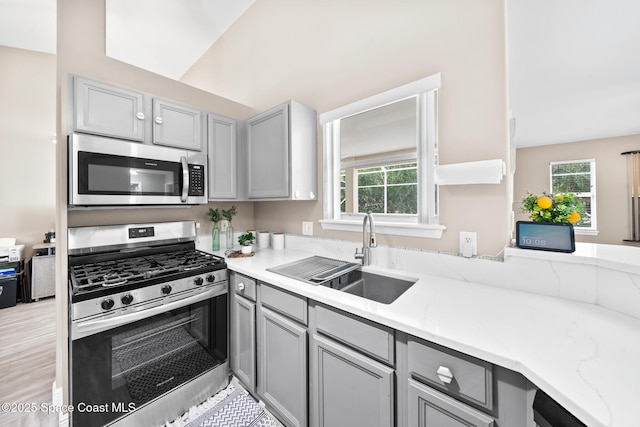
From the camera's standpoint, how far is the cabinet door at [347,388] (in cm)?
95

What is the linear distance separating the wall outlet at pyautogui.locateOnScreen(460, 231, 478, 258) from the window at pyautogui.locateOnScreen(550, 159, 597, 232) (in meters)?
4.35

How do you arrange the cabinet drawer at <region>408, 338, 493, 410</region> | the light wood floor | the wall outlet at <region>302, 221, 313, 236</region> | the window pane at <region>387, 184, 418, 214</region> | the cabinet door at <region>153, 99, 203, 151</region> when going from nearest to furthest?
the cabinet drawer at <region>408, 338, 493, 410</region>
the light wood floor
the window pane at <region>387, 184, 418, 214</region>
the cabinet door at <region>153, 99, 203, 151</region>
the wall outlet at <region>302, 221, 313, 236</region>

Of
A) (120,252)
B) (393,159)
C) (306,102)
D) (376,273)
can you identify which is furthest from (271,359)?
(306,102)

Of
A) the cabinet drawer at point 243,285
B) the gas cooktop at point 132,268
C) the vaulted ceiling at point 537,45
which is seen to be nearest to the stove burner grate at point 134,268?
the gas cooktop at point 132,268

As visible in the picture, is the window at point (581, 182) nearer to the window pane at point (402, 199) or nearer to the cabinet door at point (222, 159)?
the window pane at point (402, 199)

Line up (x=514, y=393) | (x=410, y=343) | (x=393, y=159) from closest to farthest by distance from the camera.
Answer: (x=514, y=393) → (x=410, y=343) → (x=393, y=159)

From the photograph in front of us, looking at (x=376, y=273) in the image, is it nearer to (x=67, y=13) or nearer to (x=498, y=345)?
(x=498, y=345)

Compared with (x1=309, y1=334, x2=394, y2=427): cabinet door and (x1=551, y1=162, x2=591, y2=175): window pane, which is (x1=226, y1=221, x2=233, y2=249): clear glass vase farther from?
(x1=551, y1=162, x2=591, y2=175): window pane

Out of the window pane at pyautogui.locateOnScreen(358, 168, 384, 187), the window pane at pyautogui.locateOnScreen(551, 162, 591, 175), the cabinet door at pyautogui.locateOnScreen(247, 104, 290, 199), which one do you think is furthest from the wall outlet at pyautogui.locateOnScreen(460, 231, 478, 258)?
the window pane at pyautogui.locateOnScreen(551, 162, 591, 175)

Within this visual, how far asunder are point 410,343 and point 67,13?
279 cm

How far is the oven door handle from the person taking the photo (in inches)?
46.8

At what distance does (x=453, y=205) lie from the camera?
141 cm

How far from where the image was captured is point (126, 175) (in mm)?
1597

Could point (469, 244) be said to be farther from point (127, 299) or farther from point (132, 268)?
point (132, 268)
